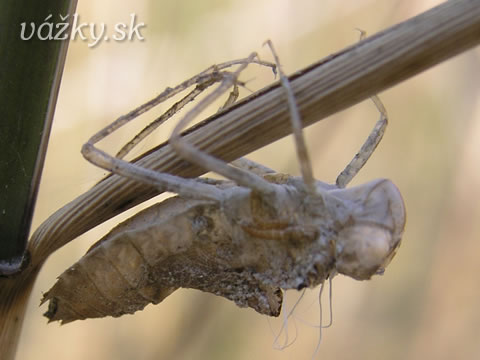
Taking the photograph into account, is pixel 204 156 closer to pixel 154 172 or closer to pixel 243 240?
pixel 154 172

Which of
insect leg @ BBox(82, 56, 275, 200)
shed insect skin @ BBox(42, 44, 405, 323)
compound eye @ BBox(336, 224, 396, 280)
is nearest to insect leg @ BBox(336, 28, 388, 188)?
shed insect skin @ BBox(42, 44, 405, 323)

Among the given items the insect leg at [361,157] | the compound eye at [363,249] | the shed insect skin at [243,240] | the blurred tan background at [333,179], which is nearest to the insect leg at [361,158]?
the insect leg at [361,157]

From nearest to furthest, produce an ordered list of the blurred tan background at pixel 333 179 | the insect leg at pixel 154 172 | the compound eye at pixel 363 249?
1. the insect leg at pixel 154 172
2. the compound eye at pixel 363 249
3. the blurred tan background at pixel 333 179

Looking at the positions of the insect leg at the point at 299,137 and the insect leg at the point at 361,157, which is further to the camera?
the insect leg at the point at 361,157

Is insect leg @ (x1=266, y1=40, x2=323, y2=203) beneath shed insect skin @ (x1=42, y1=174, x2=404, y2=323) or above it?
above

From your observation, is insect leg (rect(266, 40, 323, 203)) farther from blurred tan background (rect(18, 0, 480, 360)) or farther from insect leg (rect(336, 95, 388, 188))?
blurred tan background (rect(18, 0, 480, 360))

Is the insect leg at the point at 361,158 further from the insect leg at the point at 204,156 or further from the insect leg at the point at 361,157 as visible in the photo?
the insect leg at the point at 204,156

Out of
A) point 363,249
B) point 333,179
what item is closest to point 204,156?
point 363,249
